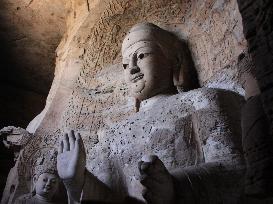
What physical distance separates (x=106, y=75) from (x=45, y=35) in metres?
1.38

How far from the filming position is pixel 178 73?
3.61m

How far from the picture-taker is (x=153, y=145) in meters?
2.93

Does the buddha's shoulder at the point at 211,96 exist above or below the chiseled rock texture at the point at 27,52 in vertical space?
below

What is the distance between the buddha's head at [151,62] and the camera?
3.40 metres

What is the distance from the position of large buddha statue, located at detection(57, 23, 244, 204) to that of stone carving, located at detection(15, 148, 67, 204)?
1.26 ft

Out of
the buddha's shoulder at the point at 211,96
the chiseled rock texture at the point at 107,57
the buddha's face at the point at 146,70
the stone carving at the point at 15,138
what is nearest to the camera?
the buddha's shoulder at the point at 211,96

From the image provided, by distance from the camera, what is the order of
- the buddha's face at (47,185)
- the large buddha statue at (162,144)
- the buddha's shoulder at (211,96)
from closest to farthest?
the large buddha statue at (162,144) → the buddha's shoulder at (211,96) → the buddha's face at (47,185)

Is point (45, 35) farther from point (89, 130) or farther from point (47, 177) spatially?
point (47, 177)

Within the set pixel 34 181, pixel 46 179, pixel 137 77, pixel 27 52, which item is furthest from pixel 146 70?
pixel 27 52

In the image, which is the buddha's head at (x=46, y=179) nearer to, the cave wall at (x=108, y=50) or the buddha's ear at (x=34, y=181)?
the buddha's ear at (x=34, y=181)

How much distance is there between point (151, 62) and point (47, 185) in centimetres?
135

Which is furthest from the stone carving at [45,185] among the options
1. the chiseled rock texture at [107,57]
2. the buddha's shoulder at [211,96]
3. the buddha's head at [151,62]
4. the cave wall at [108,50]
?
the buddha's shoulder at [211,96]

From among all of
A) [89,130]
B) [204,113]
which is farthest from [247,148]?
[89,130]

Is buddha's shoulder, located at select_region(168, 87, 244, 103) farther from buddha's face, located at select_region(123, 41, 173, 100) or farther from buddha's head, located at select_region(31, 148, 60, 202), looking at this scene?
buddha's head, located at select_region(31, 148, 60, 202)
